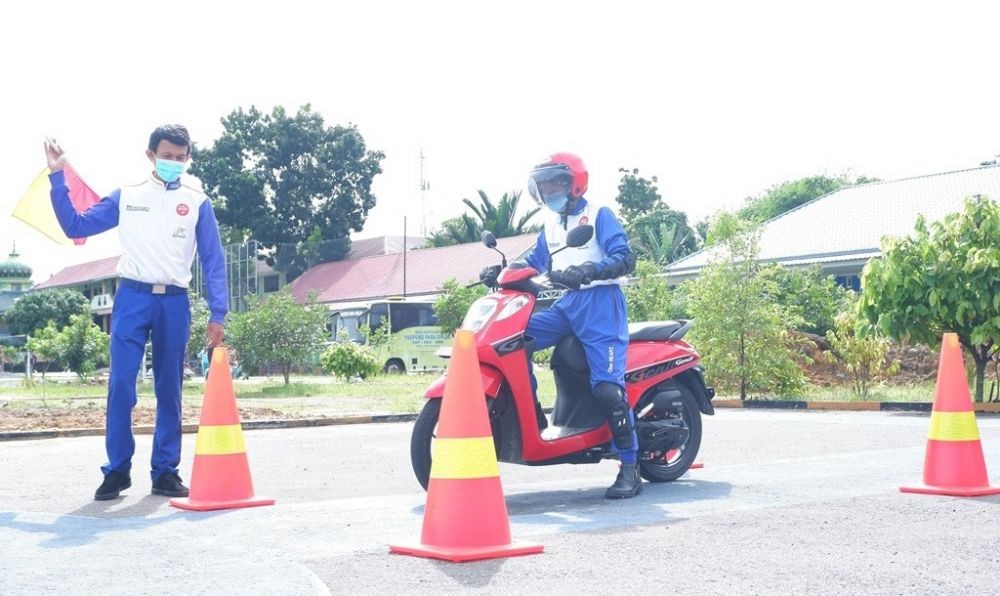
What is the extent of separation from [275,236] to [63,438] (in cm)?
5143

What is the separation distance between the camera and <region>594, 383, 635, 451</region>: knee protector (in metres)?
6.85

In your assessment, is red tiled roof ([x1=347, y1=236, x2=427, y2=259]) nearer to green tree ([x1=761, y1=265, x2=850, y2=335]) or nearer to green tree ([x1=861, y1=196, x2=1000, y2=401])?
green tree ([x1=761, y1=265, x2=850, y2=335])

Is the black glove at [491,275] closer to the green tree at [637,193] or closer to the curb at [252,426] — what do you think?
the curb at [252,426]

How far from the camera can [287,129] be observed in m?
62.3

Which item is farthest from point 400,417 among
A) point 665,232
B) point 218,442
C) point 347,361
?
point 665,232

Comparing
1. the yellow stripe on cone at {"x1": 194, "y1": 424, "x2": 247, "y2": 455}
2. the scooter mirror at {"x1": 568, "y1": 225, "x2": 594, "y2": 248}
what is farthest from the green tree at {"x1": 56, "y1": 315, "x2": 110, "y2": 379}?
the scooter mirror at {"x1": 568, "y1": 225, "x2": 594, "y2": 248}

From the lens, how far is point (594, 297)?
273 inches

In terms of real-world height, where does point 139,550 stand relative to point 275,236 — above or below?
below

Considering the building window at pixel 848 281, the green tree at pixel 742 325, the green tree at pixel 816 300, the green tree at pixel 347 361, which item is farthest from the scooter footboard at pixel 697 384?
the building window at pixel 848 281

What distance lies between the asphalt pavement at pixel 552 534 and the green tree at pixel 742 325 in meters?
8.89

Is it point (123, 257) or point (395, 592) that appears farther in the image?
point (123, 257)

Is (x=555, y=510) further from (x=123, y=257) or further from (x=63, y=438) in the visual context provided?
A: (x=63, y=438)

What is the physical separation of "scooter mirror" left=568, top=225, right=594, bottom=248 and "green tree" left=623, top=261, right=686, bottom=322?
18073 mm

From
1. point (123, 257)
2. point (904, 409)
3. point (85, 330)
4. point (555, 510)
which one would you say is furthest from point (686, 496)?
point (85, 330)
